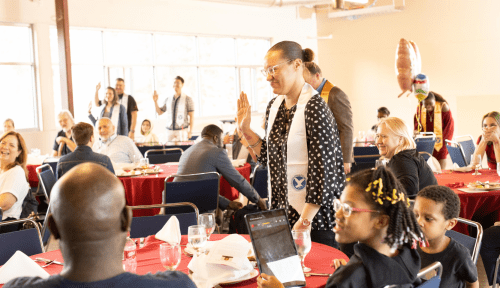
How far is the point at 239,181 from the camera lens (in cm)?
468

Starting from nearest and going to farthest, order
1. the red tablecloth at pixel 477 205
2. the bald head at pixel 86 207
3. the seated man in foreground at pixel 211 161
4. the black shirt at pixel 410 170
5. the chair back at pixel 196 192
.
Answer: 1. the bald head at pixel 86 207
2. the black shirt at pixel 410 170
3. the red tablecloth at pixel 477 205
4. the chair back at pixel 196 192
5. the seated man in foreground at pixel 211 161

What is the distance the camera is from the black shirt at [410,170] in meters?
3.32

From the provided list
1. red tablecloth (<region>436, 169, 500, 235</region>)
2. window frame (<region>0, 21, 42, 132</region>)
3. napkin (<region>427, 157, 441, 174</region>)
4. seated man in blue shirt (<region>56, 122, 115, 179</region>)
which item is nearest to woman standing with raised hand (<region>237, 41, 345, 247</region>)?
red tablecloth (<region>436, 169, 500, 235</region>)

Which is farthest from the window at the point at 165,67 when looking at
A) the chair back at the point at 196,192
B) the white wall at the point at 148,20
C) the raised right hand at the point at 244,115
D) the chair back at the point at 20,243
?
the raised right hand at the point at 244,115

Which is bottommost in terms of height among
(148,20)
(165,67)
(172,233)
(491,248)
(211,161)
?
(491,248)

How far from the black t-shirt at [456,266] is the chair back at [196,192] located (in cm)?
219

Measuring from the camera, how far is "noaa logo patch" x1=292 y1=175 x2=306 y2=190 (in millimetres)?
2541

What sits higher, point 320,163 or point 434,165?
point 320,163

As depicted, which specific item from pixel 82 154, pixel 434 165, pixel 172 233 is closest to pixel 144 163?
pixel 82 154

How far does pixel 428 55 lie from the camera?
12.3 m

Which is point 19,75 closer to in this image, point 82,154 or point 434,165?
point 82,154

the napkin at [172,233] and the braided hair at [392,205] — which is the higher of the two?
the braided hair at [392,205]

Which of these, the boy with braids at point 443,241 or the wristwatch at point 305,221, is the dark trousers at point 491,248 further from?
the wristwatch at point 305,221

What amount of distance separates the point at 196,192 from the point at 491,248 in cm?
220
